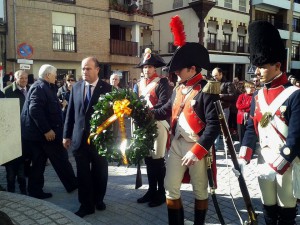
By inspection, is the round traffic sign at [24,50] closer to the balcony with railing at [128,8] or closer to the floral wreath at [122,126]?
the floral wreath at [122,126]

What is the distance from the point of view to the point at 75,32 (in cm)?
2141

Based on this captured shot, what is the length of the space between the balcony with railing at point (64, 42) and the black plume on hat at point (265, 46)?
1913 centimetres

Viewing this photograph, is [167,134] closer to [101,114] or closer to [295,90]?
[101,114]

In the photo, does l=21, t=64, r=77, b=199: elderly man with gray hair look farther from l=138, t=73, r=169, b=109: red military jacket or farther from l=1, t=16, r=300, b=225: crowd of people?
l=138, t=73, r=169, b=109: red military jacket

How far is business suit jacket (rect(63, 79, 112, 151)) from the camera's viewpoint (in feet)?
13.9

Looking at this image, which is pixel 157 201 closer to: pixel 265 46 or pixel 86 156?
pixel 86 156

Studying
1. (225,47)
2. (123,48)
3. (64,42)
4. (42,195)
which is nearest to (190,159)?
(42,195)

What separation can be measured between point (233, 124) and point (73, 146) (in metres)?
5.91

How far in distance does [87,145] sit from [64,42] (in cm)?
1818

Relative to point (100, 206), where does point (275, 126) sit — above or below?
above

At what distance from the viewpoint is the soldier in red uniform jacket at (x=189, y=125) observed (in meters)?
3.30

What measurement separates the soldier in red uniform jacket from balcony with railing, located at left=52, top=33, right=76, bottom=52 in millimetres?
18617

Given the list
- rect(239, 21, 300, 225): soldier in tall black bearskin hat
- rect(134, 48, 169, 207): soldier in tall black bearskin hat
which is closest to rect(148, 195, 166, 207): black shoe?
rect(134, 48, 169, 207): soldier in tall black bearskin hat

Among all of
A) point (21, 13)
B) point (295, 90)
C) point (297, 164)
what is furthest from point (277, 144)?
point (21, 13)
